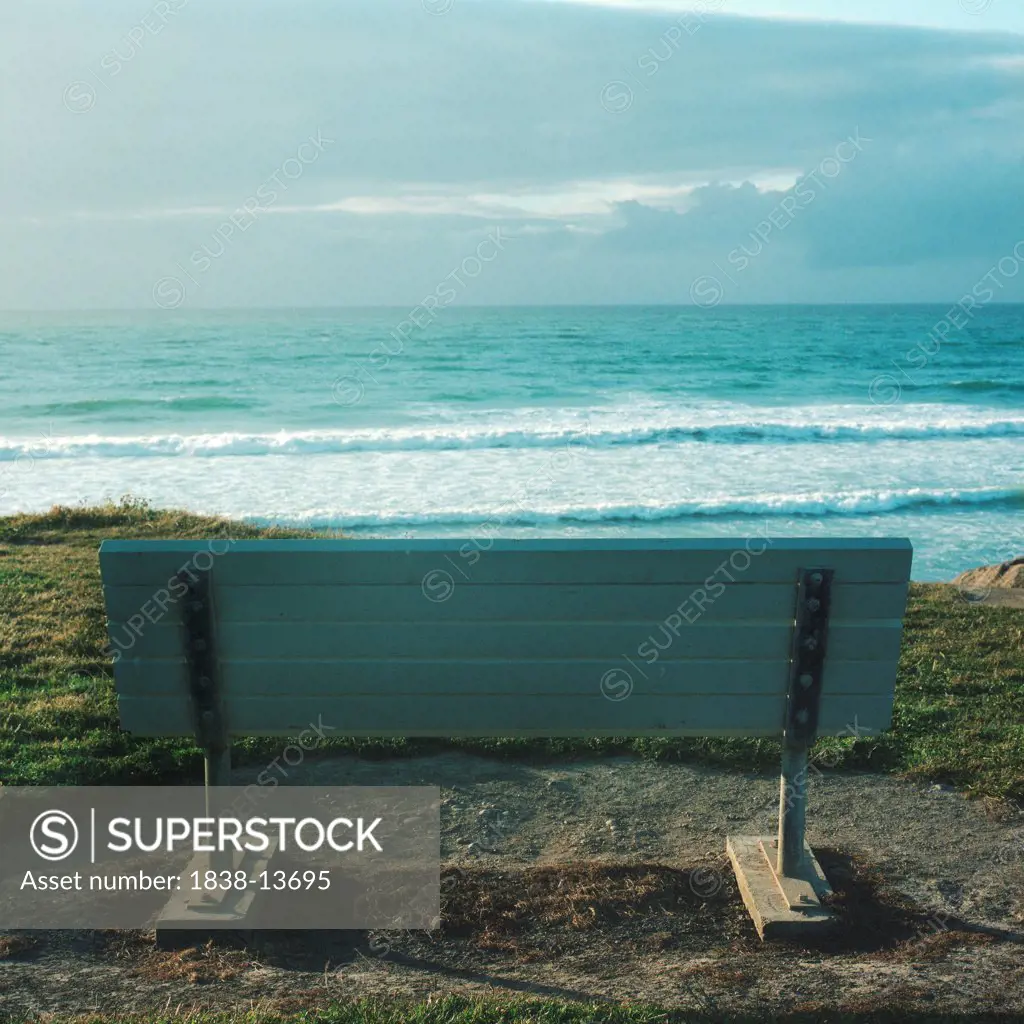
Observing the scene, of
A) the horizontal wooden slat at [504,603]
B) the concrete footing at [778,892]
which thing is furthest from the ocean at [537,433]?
the horizontal wooden slat at [504,603]

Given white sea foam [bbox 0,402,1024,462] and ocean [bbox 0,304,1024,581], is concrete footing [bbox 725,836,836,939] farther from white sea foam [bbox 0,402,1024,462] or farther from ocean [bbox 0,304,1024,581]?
white sea foam [bbox 0,402,1024,462]

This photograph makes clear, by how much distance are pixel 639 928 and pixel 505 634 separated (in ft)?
3.14

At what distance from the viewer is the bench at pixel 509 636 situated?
262 centimetres

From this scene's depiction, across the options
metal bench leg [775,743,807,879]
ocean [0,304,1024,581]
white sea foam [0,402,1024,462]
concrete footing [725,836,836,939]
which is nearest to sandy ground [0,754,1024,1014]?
concrete footing [725,836,836,939]

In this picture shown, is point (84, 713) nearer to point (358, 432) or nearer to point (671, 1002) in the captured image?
point (671, 1002)

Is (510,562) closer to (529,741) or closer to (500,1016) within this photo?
(500,1016)

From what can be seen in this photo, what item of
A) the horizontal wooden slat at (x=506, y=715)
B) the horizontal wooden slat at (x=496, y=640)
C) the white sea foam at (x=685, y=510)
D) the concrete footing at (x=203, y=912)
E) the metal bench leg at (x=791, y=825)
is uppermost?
the horizontal wooden slat at (x=496, y=640)

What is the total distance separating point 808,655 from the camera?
2.74 m

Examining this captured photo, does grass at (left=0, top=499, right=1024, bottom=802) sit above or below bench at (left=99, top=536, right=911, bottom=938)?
below

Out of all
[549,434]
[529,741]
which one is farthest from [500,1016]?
[549,434]

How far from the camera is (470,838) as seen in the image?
11.6 feet

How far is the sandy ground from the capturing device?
2.57 meters
